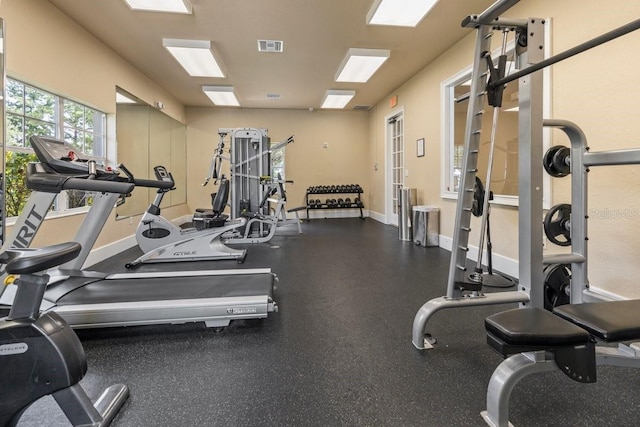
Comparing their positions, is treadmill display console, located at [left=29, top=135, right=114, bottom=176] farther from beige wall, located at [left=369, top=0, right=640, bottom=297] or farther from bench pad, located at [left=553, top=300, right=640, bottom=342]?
beige wall, located at [left=369, top=0, right=640, bottom=297]

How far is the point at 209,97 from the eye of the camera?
6.90 metres

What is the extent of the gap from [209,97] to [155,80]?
4.10 feet

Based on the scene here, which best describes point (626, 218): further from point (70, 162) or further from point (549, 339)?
point (70, 162)

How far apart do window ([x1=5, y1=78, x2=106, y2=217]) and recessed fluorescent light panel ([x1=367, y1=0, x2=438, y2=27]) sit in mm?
3251

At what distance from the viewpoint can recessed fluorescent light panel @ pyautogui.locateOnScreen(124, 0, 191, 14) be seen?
3.19 m

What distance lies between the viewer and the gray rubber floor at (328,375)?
1.33 metres

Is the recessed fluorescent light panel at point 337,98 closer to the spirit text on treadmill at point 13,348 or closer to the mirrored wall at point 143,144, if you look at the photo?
the mirrored wall at point 143,144

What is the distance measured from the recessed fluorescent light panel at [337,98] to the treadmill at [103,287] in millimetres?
4955

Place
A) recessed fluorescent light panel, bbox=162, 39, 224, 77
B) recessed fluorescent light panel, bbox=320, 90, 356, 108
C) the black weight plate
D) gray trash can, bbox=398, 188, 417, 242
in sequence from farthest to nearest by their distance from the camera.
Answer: recessed fluorescent light panel, bbox=320, 90, 356, 108, gray trash can, bbox=398, 188, 417, 242, recessed fluorescent light panel, bbox=162, 39, 224, 77, the black weight plate

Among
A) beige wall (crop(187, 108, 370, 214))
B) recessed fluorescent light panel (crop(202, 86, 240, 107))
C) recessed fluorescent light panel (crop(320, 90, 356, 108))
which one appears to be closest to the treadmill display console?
recessed fluorescent light panel (crop(202, 86, 240, 107))

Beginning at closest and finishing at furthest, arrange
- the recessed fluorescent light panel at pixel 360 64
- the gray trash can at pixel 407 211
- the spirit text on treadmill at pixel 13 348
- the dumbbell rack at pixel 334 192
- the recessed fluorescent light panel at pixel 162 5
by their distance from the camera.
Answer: the spirit text on treadmill at pixel 13 348
the recessed fluorescent light panel at pixel 162 5
the recessed fluorescent light panel at pixel 360 64
the gray trash can at pixel 407 211
the dumbbell rack at pixel 334 192

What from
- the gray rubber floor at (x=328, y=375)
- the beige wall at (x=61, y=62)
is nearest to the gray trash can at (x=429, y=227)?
the gray rubber floor at (x=328, y=375)

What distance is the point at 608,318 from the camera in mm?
1208

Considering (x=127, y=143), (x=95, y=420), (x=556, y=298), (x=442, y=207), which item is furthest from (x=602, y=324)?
(x=127, y=143)
